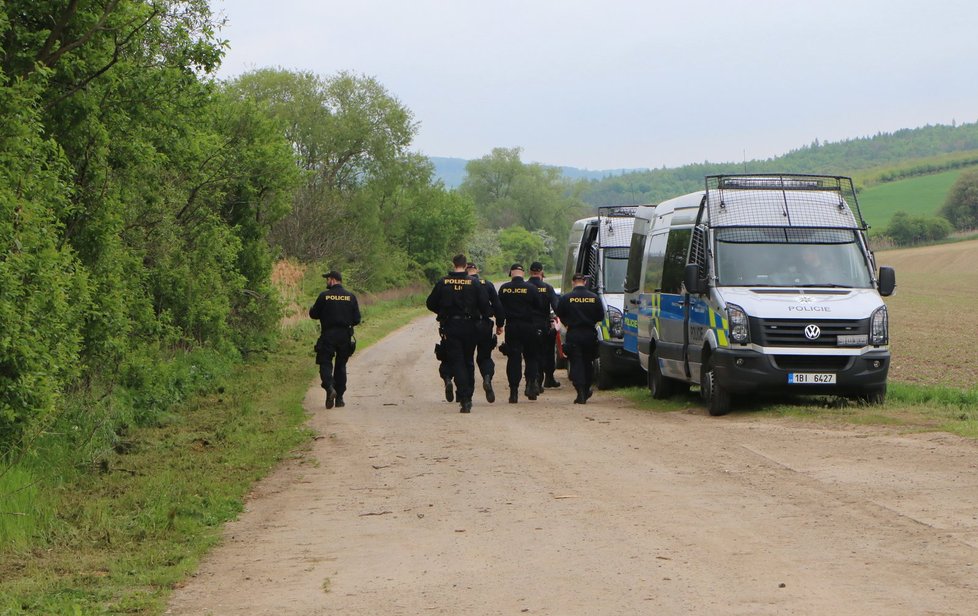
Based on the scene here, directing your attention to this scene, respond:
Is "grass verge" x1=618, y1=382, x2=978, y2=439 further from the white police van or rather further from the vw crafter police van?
the white police van

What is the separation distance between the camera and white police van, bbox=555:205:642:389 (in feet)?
63.2

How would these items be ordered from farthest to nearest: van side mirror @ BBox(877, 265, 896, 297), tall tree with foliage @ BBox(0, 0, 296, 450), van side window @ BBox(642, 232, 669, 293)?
van side window @ BBox(642, 232, 669, 293), van side mirror @ BBox(877, 265, 896, 297), tall tree with foliage @ BBox(0, 0, 296, 450)

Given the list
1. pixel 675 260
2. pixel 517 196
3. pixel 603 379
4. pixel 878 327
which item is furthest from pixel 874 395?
pixel 517 196

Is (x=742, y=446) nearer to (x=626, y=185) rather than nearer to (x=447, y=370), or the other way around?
(x=447, y=370)

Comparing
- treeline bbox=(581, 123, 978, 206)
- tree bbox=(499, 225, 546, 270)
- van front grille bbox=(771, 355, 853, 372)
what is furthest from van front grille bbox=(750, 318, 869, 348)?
treeline bbox=(581, 123, 978, 206)

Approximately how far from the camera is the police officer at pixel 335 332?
16297 mm

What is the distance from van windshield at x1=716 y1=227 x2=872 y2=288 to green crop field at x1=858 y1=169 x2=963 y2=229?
304ft

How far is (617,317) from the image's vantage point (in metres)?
19.4

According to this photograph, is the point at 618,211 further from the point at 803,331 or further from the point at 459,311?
the point at 803,331

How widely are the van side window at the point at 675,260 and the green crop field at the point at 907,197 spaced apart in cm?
9170

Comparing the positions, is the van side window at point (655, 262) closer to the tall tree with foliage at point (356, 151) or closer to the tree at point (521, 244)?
the tall tree with foliage at point (356, 151)

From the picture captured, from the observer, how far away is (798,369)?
45.3 feet

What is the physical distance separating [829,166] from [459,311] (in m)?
A: 168

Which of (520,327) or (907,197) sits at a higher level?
(907,197)
